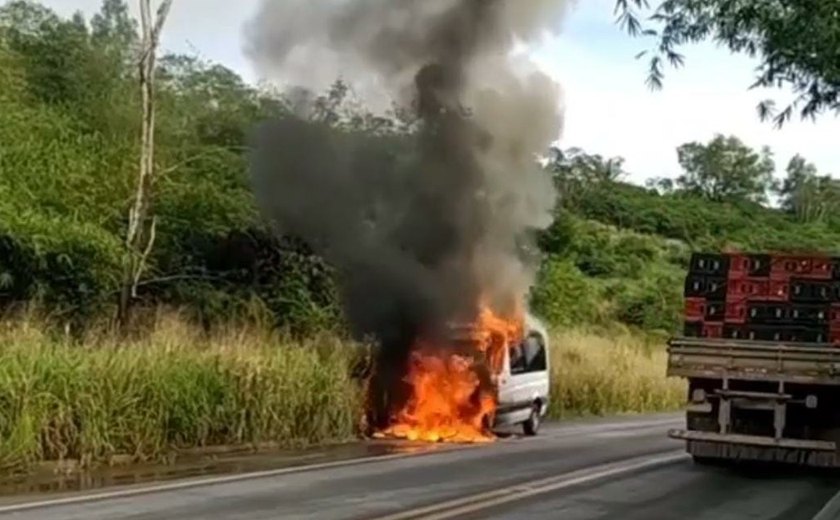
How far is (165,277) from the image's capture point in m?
24.0

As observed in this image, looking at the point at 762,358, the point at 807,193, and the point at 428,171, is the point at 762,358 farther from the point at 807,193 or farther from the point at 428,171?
the point at 807,193

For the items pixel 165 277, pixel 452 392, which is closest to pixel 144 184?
pixel 165 277

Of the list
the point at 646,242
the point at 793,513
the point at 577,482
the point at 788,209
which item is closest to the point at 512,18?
the point at 577,482

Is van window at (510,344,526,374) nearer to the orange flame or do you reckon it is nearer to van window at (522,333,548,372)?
van window at (522,333,548,372)

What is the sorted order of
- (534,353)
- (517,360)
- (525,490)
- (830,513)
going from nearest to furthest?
(830,513)
(525,490)
(517,360)
(534,353)

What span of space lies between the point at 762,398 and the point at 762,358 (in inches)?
18.9

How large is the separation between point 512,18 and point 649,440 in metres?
7.40

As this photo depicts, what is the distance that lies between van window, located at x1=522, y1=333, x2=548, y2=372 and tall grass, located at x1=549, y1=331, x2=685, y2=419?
596 cm

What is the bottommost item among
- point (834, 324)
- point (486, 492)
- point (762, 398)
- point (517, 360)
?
point (486, 492)

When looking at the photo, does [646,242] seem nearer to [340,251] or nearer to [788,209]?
[788,209]

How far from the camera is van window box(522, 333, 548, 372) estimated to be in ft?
72.0


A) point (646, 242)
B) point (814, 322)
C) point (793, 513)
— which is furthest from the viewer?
point (646, 242)

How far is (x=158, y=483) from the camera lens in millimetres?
12508

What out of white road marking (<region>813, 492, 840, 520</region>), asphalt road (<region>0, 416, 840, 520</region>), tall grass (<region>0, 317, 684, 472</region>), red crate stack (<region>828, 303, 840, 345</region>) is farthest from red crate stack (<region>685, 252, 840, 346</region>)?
tall grass (<region>0, 317, 684, 472</region>)
